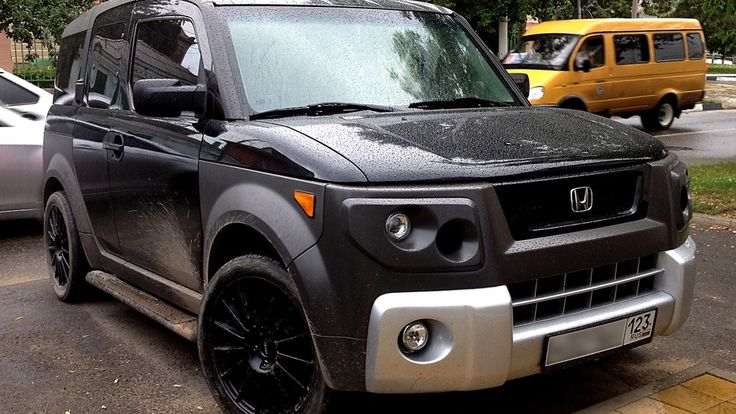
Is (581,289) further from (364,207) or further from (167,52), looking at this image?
(167,52)

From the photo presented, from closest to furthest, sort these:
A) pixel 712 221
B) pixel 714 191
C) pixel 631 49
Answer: pixel 712 221, pixel 714 191, pixel 631 49

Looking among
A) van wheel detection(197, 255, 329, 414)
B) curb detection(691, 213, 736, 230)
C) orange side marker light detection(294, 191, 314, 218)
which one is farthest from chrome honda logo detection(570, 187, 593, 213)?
curb detection(691, 213, 736, 230)

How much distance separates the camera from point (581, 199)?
3385 mm

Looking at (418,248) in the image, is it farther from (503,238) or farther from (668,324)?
(668,324)

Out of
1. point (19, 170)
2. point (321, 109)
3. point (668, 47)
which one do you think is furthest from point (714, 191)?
point (668, 47)

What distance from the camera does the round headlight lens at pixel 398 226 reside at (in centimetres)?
304

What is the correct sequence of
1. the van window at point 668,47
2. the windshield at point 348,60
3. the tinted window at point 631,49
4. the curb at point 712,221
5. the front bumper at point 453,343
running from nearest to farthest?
the front bumper at point 453,343 < the windshield at point 348,60 < the curb at point 712,221 < the tinted window at point 631,49 < the van window at point 668,47

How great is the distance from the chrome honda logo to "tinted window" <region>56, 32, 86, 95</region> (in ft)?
11.9

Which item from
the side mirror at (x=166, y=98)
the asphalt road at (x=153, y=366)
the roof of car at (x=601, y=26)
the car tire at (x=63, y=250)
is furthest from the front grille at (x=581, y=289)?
the roof of car at (x=601, y=26)

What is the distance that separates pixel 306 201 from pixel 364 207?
0.28 m

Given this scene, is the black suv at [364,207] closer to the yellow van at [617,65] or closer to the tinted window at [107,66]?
the tinted window at [107,66]

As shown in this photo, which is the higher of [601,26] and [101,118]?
[101,118]

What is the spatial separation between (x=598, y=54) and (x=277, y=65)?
13.4 meters

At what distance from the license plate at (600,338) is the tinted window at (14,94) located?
721 cm
